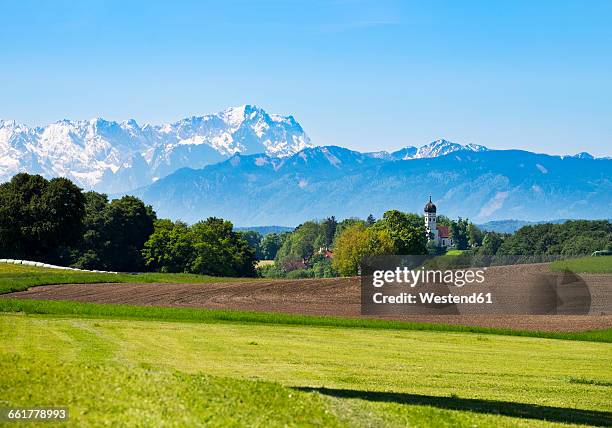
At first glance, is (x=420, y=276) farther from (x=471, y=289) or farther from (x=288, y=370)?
(x=288, y=370)

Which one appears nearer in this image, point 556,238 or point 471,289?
point 471,289

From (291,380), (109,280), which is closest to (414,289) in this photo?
(109,280)

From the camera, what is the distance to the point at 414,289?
64.0m

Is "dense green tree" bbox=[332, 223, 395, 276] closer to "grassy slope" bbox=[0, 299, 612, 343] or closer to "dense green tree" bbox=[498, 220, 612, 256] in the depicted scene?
"dense green tree" bbox=[498, 220, 612, 256]

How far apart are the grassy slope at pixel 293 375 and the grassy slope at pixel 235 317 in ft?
11.8

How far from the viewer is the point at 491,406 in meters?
22.6

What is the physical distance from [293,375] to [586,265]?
61.6m

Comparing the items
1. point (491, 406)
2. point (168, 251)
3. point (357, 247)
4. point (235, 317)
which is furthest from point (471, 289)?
point (357, 247)

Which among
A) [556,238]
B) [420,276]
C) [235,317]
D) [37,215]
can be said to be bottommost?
[235,317]

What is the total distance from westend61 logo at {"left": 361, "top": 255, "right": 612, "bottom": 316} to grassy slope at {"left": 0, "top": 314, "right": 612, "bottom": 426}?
553 inches

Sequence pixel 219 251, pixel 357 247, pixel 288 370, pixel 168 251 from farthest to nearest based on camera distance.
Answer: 1. pixel 357 247
2. pixel 219 251
3. pixel 168 251
4. pixel 288 370

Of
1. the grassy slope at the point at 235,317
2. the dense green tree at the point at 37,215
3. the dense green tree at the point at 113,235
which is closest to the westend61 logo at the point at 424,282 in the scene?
the grassy slope at the point at 235,317

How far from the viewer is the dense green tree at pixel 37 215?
381 feet

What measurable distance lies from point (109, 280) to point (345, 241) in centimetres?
7562
